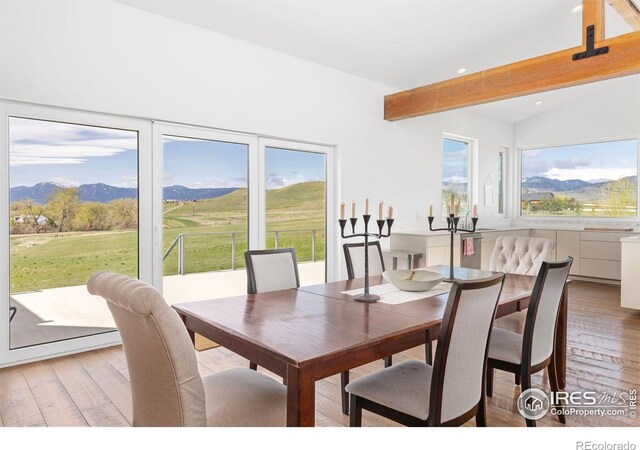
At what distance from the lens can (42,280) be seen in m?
3.25

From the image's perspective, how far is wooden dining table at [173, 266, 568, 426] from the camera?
1400 millimetres

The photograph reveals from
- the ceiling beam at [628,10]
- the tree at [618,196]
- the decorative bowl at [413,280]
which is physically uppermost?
the ceiling beam at [628,10]

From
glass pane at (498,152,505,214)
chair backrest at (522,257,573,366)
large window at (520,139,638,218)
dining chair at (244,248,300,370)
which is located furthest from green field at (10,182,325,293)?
large window at (520,139,638,218)

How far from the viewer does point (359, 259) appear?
3293 millimetres

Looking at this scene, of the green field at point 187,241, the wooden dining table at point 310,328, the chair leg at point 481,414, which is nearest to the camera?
the wooden dining table at point 310,328

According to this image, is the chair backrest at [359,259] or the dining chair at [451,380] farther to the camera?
the chair backrest at [359,259]

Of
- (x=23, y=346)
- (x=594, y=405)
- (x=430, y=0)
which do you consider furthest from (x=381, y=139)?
(x=23, y=346)

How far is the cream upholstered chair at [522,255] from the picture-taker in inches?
128

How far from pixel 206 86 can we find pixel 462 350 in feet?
10.7

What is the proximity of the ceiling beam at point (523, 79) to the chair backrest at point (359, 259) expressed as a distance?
231cm

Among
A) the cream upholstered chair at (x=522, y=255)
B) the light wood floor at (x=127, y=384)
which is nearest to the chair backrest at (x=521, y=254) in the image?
the cream upholstered chair at (x=522, y=255)

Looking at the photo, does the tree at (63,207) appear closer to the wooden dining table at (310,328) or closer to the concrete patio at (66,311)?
the concrete patio at (66,311)

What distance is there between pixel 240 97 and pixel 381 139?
213 cm

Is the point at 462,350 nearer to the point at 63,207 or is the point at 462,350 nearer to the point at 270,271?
the point at 270,271
